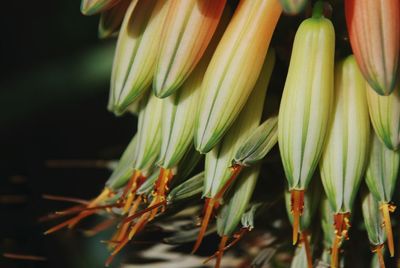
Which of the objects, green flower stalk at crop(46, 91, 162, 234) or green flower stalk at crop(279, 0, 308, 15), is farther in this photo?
green flower stalk at crop(46, 91, 162, 234)

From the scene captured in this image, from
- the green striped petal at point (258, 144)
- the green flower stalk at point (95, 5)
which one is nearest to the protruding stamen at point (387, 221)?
the green striped petal at point (258, 144)

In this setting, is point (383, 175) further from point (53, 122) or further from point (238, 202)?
point (53, 122)

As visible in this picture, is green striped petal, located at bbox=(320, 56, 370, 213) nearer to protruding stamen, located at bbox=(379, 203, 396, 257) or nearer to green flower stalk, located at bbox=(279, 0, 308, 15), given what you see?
protruding stamen, located at bbox=(379, 203, 396, 257)

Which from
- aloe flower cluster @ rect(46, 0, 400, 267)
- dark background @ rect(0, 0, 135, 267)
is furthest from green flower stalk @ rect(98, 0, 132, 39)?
dark background @ rect(0, 0, 135, 267)

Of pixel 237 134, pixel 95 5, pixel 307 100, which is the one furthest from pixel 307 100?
pixel 95 5

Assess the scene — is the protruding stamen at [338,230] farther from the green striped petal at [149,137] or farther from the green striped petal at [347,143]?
the green striped petal at [149,137]

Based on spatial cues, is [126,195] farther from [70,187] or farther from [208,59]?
[70,187]
